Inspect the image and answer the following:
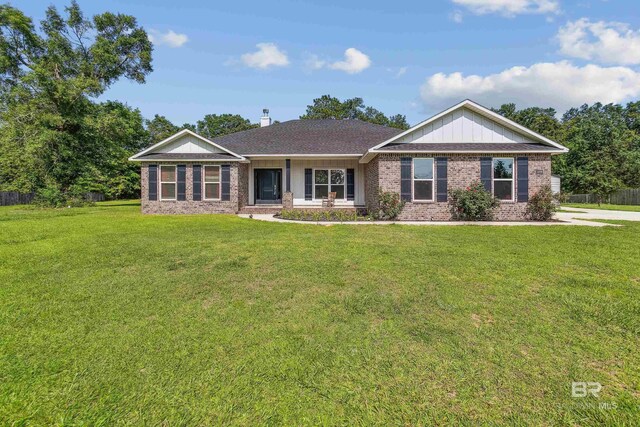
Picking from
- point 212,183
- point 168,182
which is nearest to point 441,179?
point 212,183

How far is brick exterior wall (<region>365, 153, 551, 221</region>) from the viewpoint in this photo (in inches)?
513

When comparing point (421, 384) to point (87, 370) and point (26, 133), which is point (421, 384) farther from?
point (26, 133)

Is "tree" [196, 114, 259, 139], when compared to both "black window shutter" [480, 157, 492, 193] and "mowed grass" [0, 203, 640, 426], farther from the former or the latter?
"mowed grass" [0, 203, 640, 426]

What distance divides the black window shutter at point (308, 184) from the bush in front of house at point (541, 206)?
33.0 ft

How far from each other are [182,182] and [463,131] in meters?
13.2

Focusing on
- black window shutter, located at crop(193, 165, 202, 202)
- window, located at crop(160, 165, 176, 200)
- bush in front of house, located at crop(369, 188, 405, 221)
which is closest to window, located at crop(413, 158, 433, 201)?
bush in front of house, located at crop(369, 188, 405, 221)

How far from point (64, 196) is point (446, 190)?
77.6 feet

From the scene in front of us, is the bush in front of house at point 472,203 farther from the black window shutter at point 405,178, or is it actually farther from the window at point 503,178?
the black window shutter at point 405,178

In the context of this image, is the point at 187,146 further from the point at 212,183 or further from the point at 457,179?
the point at 457,179

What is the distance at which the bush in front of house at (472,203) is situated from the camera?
1259cm

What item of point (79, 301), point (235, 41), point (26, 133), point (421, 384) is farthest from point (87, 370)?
point (26, 133)

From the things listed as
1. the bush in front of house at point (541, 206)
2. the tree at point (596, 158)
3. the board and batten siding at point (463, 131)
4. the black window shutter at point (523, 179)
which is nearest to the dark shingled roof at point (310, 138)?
the board and batten siding at point (463, 131)

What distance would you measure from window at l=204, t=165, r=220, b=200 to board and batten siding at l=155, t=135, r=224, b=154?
103 centimetres

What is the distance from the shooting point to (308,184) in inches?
696
